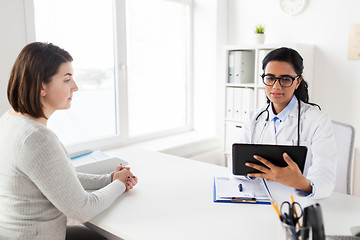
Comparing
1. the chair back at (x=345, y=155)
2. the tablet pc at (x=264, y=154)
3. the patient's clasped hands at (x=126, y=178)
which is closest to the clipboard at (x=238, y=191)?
the tablet pc at (x=264, y=154)

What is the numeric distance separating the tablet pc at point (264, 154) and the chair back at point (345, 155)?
1.72 feet

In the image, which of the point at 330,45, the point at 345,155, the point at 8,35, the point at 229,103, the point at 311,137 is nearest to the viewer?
the point at 311,137

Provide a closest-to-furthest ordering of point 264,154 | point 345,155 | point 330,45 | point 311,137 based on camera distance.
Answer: point 264,154 < point 311,137 < point 345,155 < point 330,45

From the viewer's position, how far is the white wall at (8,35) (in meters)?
2.19

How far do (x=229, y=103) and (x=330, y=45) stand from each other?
3.43 ft

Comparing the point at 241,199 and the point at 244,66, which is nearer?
the point at 241,199

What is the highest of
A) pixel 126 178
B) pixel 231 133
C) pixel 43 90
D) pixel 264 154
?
pixel 43 90

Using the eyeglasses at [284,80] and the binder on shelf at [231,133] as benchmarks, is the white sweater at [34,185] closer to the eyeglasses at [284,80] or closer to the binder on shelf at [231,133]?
the eyeglasses at [284,80]

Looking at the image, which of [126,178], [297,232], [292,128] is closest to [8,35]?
[126,178]

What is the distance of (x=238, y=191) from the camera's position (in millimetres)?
→ 1456

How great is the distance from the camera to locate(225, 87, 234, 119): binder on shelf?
10.7 feet

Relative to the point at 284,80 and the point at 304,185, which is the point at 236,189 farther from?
the point at 284,80

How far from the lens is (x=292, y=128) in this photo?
5.52 ft

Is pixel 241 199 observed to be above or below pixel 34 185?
below
